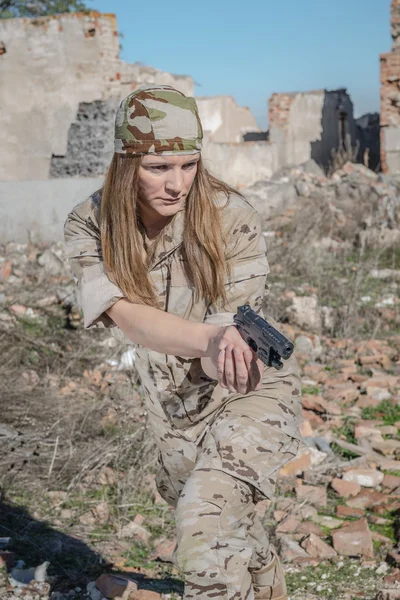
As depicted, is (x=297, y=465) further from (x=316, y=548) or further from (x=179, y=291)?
(x=179, y=291)

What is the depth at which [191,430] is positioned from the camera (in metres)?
2.46

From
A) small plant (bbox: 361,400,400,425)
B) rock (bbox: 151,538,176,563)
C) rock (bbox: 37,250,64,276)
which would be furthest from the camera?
rock (bbox: 37,250,64,276)

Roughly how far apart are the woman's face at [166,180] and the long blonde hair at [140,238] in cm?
3

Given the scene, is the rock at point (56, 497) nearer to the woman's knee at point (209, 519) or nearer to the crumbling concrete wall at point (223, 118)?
the woman's knee at point (209, 519)

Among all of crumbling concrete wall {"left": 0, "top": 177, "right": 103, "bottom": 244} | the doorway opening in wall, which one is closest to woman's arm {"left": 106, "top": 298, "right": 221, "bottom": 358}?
crumbling concrete wall {"left": 0, "top": 177, "right": 103, "bottom": 244}

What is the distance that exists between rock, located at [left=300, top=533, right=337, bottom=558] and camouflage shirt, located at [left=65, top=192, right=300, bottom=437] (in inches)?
55.0

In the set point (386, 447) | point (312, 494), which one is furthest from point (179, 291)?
point (386, 447)

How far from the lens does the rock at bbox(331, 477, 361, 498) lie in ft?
13.9

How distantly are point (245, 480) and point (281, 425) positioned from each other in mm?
202

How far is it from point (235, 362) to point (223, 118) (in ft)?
80.0

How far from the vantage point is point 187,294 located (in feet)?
7.97

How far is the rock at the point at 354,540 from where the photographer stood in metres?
3.53

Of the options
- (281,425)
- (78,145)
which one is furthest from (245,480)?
(78,145)

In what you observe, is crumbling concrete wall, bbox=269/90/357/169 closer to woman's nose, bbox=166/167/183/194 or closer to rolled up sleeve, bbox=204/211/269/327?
rolled up sleeve, bbox=204/211/269/327
